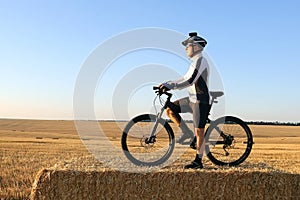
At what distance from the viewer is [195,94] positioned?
20.7 feet

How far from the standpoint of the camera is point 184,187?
19.8ft

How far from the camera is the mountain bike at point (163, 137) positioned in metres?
6.48

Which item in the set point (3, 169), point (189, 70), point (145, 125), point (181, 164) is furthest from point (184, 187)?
point (3, 169)

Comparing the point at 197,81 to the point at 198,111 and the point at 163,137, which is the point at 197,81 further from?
the point at 163,137

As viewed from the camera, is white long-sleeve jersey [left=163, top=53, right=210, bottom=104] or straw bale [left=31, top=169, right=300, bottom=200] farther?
white long-sleeve jersey [left=163, top=53, right=210, bottom=104]

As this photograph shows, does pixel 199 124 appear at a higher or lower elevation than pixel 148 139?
higher

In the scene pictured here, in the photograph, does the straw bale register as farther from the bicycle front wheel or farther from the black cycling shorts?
the black cycling shorts

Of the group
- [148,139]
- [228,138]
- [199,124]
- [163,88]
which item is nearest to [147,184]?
[148,139]

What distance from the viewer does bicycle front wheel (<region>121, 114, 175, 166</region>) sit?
255 inches

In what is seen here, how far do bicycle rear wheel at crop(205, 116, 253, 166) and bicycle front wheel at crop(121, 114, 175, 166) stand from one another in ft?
2.18

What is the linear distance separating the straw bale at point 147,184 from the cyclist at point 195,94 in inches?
15.5

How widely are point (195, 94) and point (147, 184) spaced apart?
1566 mm

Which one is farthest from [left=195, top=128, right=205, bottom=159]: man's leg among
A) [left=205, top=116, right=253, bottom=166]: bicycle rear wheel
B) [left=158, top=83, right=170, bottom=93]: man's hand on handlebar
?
[left=158, top=83, right=170, bottom=93]: man's hand on handlebar

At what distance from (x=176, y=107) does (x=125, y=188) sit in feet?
5.00
